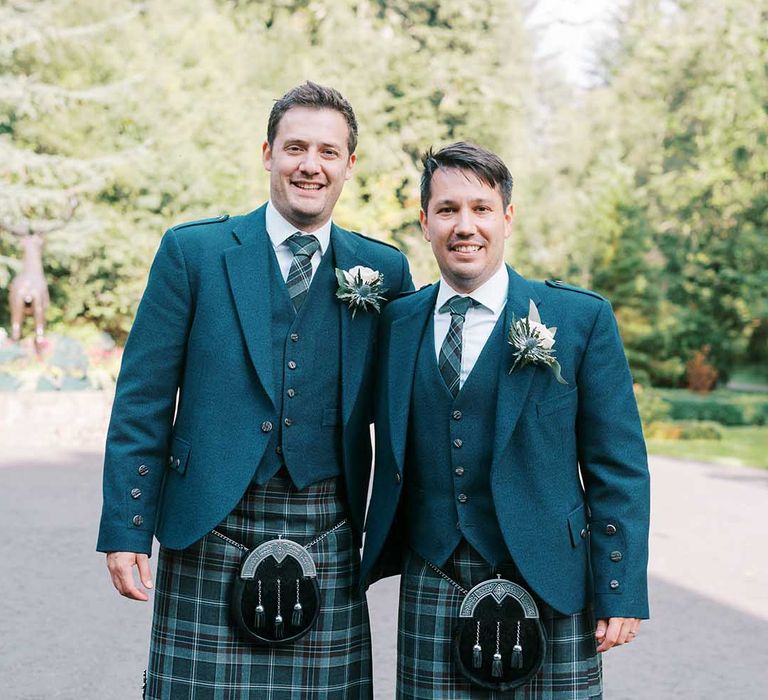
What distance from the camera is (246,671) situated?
9.34 ft

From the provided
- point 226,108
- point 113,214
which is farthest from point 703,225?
point 113,214

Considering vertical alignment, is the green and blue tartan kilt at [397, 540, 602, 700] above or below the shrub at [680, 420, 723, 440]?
below

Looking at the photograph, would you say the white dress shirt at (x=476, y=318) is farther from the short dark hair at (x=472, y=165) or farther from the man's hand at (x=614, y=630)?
the man's hand at (x=614, y=630)

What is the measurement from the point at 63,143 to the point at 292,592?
57.2 feet

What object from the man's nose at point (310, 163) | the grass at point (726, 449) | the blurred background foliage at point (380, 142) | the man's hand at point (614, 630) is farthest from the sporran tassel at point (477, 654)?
the blurred background foliage at point (380, 142)

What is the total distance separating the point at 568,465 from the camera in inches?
106

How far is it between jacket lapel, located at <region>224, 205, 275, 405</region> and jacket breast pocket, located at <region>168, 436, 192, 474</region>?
0.26 metres

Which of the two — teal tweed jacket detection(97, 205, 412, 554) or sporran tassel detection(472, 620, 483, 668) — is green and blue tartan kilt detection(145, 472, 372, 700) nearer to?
teal tweed jacket detection(97, 205, 412, 554)

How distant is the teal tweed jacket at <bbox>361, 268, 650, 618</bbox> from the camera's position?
2.62 m

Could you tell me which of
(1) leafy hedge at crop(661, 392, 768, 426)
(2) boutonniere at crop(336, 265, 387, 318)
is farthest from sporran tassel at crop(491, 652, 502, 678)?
(1) leafy hedge at crop(661, 392, 768, 426)

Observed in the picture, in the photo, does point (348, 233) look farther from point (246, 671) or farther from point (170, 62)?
point (170, 62)

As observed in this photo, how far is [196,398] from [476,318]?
0.75m

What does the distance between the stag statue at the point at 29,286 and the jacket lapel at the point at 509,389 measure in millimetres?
13753

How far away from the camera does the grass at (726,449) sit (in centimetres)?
1286
